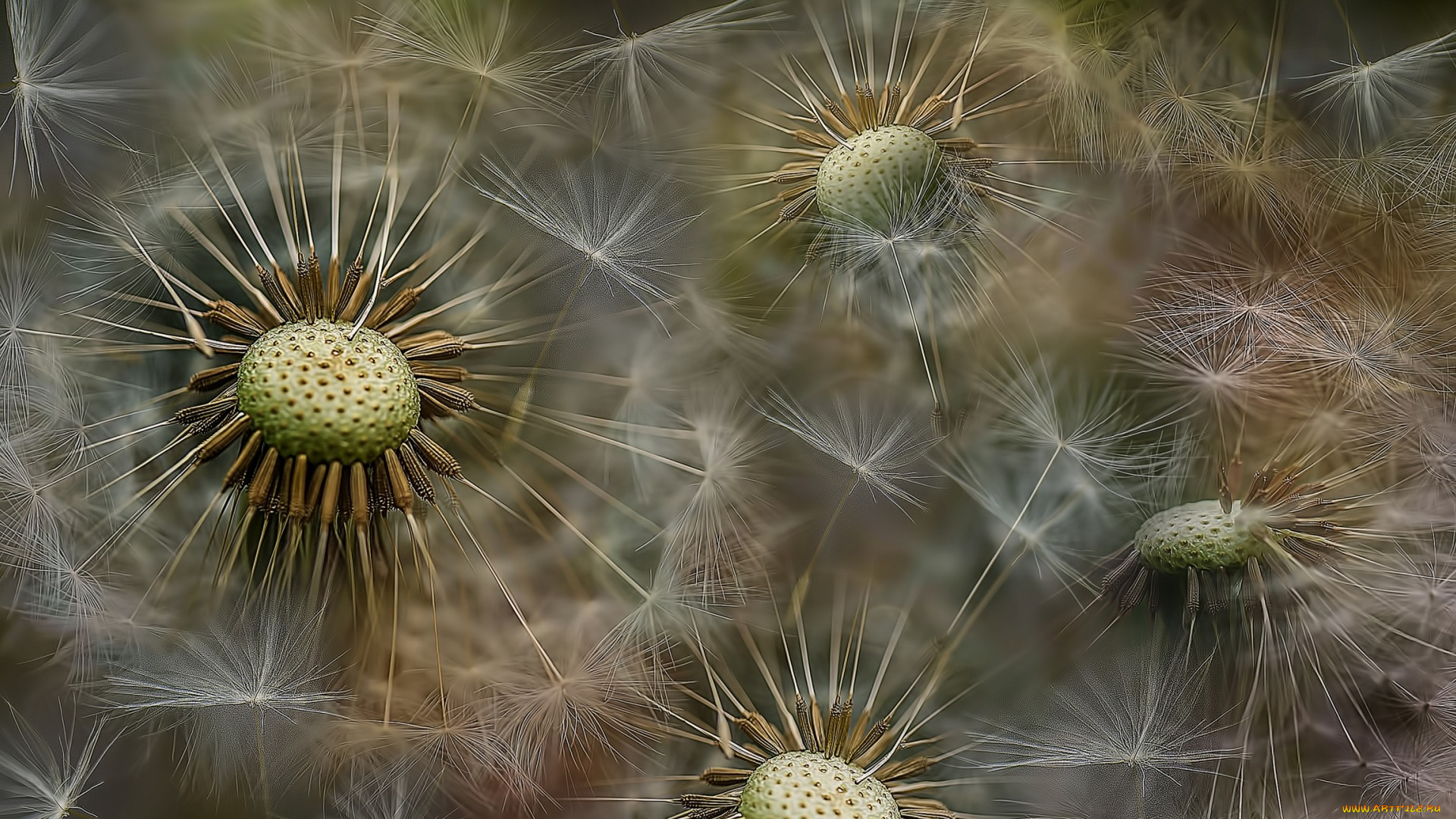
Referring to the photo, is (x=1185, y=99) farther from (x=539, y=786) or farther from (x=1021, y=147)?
(x=539, y=786)

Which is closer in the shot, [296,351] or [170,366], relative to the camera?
[296,351]

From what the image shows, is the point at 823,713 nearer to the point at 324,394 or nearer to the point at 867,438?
the point at 867,438

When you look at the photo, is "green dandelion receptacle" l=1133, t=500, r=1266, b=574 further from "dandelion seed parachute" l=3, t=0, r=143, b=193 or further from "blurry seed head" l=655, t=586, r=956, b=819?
"dandelion seed parachute" l=3, t=0, r=143, b=193

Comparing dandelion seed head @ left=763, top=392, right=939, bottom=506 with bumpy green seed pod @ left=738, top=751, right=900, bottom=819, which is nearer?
bumpy green seed pod @ left=738, top=751, right=900, bottom=819

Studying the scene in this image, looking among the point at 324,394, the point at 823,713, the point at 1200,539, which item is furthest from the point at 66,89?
the point at 1200,539

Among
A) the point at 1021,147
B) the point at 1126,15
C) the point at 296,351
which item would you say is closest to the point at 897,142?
the point at 1021,147

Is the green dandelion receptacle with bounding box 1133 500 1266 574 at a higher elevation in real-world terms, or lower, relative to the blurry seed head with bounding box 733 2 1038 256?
lower

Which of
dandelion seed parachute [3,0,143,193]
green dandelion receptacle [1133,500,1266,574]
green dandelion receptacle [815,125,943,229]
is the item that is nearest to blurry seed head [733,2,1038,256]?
green dandelion receptacle [815,125,943,229]
